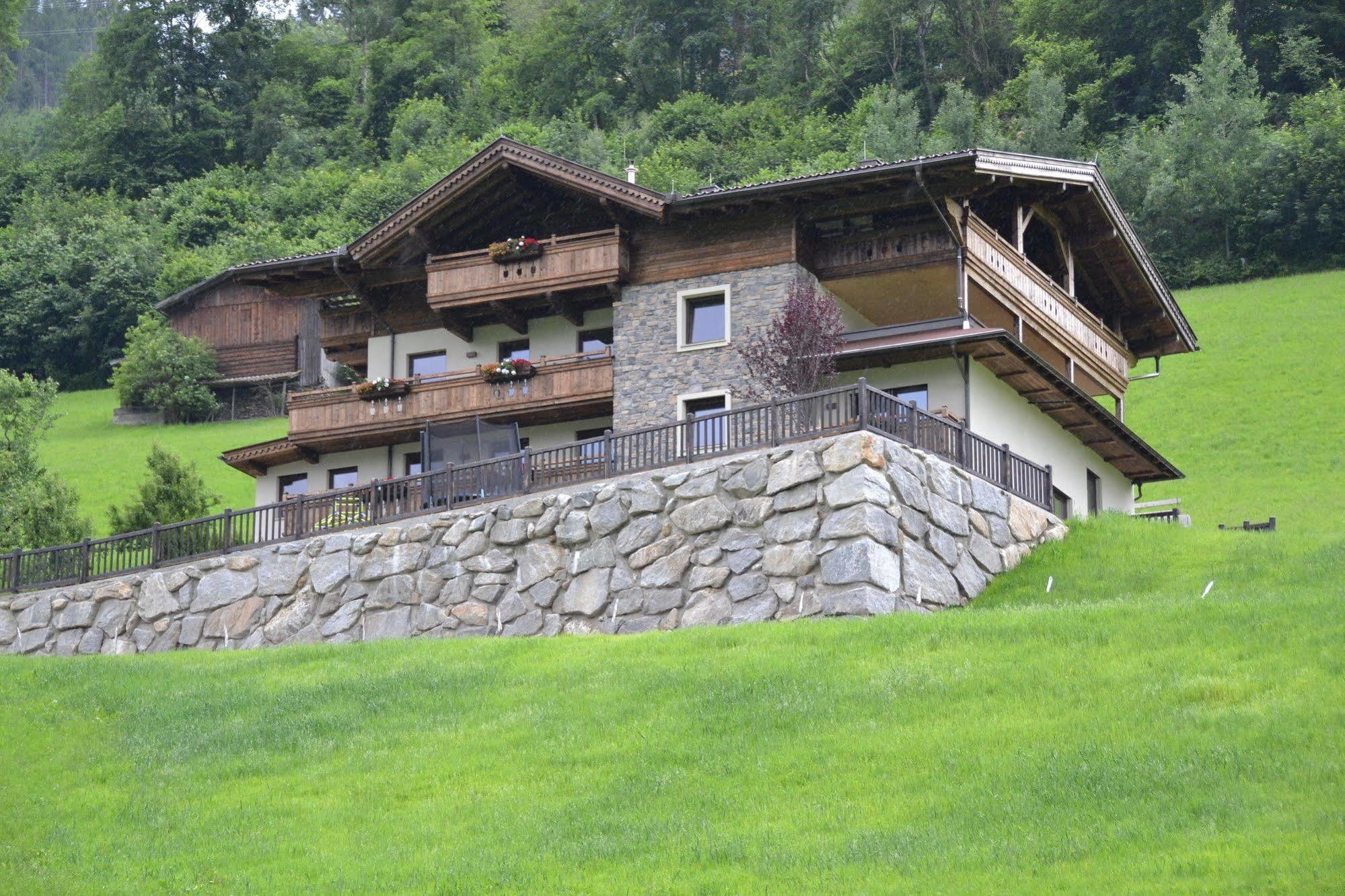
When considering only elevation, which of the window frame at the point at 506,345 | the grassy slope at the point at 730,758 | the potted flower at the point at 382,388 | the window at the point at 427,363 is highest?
the window frame at the point at 506,345

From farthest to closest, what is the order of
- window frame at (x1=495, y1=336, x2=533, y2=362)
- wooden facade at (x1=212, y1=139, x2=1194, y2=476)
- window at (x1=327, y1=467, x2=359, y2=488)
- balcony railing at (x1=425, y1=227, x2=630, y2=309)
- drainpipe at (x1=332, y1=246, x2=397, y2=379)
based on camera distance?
window at (x1=327, y1=467, x2=359, y2=488) → drainpipe at (x1=332, y1=246, x2=397, y2=379) → window frame at (x1=495, y1=336, x2=533, y2=362) → balcony railing at (x1=425, y1=227, x2=630, y2=309) → wooden facade at (x1=212, y1=139, x2=1194, y2=476)

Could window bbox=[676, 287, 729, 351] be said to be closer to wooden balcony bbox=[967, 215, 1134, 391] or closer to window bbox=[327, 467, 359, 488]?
wooden balcony bbox=[967, 215, 1134, 391]

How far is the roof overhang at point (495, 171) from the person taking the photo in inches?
1511

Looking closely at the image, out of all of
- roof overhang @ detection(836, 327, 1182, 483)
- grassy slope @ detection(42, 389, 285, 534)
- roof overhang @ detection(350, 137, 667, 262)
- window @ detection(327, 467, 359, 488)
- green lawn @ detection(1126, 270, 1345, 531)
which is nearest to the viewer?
roof overhang @ detection(836, 327, 1182, 483)

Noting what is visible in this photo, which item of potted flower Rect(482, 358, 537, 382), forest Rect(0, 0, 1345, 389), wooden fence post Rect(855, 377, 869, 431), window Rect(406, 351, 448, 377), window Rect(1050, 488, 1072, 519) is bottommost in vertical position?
window Rect(1050, 488, 1072, 519)

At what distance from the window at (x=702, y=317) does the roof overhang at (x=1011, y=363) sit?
2.83 m

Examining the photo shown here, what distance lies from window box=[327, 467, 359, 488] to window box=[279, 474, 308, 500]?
762 mm

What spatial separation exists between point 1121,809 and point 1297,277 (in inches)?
2286

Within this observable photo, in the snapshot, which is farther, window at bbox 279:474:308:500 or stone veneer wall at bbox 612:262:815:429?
window at bbox 279:474:308:500

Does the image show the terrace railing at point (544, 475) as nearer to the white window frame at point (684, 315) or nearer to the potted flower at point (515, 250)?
the white window frame at point (684, 315)

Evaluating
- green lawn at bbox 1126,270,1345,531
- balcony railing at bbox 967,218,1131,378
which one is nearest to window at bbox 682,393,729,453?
balcony railing at bbox 967,218,1131,378

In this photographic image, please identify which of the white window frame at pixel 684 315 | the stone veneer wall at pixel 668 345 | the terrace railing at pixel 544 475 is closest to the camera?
the terrace railing at pixel 544 475

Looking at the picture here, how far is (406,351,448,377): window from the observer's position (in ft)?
139

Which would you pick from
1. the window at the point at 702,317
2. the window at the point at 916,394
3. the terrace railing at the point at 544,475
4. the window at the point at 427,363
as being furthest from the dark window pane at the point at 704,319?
the window at the point at 427,363
